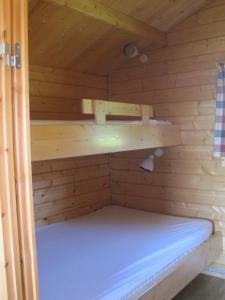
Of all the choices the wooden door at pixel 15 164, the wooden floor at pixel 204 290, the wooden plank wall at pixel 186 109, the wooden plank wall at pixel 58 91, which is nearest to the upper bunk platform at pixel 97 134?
the wooden plank wall at pixel 186 109

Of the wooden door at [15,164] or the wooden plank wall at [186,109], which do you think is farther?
the wooden plank wall at [186,109]

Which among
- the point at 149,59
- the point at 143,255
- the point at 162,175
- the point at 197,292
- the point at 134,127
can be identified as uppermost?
the point at 149,59

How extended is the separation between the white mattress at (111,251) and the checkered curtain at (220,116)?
70cm

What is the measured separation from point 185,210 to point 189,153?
58cm

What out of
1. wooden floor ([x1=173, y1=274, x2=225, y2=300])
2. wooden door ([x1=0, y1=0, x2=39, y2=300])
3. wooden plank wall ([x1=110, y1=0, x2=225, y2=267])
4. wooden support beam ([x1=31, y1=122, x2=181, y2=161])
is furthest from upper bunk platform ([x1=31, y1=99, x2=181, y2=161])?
wooden floor ([x1=173, y1=274, x2=225, y2=300])

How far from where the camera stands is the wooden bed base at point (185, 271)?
6.89 feet

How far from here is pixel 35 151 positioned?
180cm

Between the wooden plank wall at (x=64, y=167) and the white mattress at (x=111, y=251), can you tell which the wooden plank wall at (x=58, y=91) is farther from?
the white mattress at (x=111, y=251)

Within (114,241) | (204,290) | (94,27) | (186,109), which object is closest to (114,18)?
(94,27)

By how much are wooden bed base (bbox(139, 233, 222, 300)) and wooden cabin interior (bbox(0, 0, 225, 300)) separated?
0.4 inches

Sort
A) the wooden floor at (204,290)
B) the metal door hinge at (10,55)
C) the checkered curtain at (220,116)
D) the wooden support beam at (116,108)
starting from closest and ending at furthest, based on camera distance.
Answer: the metal door hinge at (10,55)
the wooden support beam at (116,108)
the wooden floor at (204,290)
the checkered curtain at (220,116)

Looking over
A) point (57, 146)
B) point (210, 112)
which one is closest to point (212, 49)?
point (210, 112)

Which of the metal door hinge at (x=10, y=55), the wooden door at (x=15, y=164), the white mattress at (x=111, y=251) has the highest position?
the metal door hinge at (x=10, y=55)

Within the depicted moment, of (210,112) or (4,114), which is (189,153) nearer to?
(210,112)
